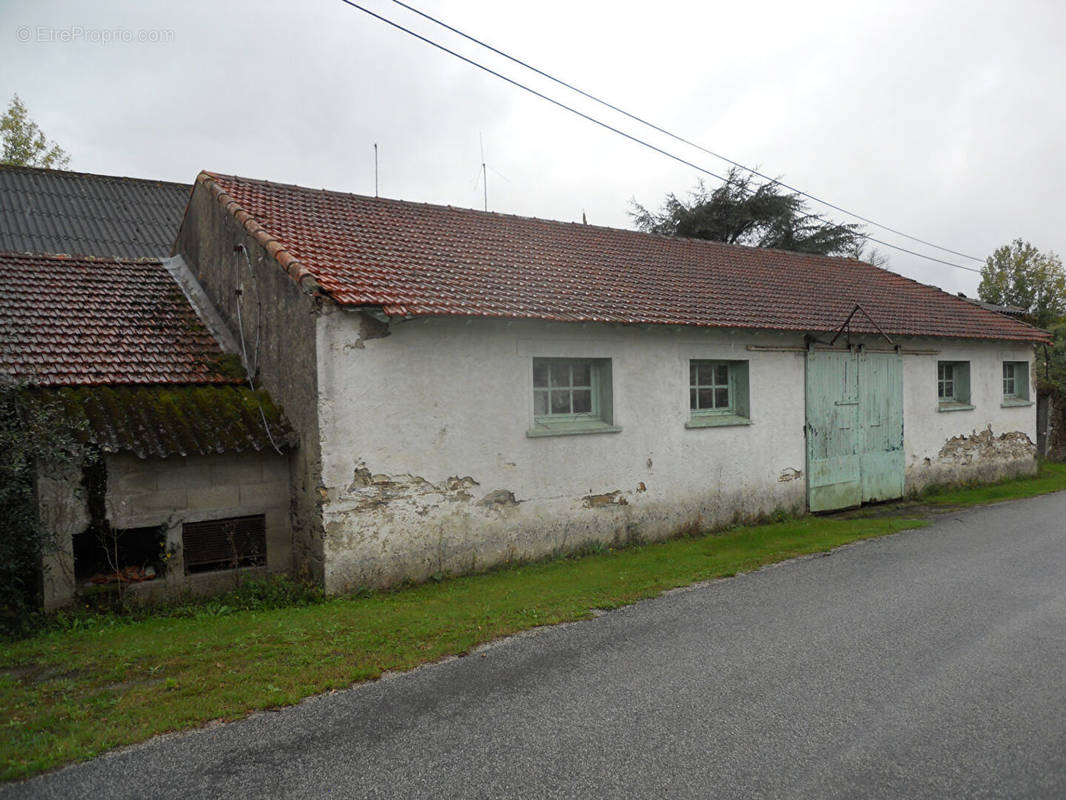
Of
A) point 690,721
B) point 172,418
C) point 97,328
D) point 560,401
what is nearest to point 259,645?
point 172,418

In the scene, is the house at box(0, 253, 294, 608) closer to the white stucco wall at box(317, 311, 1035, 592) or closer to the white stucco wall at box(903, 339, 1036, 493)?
the white stucco wall at box(317, 311, 1035, 592)

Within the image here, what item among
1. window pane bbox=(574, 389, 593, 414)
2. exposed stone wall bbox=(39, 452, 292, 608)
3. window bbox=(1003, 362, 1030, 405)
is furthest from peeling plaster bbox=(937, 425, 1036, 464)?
exposed stone wall bbox=(39, 452, 292, 608)

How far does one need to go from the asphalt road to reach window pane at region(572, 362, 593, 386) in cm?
422

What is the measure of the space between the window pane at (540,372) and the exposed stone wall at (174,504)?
344 cm

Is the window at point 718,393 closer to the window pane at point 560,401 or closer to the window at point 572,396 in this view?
the window at point 572,396

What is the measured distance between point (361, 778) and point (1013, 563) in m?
8.04

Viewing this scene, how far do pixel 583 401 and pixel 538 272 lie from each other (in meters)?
2.21

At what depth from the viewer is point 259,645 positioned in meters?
6.24

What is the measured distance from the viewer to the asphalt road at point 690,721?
381 centimetres

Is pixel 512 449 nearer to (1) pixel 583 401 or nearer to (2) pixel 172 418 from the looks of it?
(1) pixel 583 401

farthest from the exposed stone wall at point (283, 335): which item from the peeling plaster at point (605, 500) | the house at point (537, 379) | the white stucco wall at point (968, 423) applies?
the white stucco wall at point (968, 423)

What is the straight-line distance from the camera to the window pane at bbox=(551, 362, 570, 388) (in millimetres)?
10172

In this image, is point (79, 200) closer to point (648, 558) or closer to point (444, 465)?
point (444, 465)

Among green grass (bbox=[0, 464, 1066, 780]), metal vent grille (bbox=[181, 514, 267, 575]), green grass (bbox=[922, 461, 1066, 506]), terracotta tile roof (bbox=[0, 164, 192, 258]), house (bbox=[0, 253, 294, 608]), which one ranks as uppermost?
terracotta tile roof (bbox=[0, 164, 192, 258])
